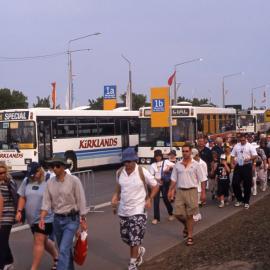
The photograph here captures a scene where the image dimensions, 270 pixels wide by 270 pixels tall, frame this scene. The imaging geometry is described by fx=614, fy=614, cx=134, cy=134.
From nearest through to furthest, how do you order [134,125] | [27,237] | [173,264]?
[173,264] → [27,237] → [134,125]

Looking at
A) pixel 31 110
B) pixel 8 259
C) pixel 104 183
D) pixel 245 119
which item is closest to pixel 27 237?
pixel 8 259

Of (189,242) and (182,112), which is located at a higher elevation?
(182,112)

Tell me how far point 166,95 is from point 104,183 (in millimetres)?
3910

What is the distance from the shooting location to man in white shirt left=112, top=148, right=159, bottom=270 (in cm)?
820

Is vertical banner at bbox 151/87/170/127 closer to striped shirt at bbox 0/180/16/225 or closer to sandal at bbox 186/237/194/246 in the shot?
sandal at bbox 186/237/194/246

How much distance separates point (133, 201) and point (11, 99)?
179 feet

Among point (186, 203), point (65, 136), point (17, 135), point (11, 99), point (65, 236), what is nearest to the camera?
point (65, 236)

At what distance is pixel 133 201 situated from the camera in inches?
323

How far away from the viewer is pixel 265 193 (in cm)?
1748

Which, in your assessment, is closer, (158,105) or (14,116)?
(158,105)

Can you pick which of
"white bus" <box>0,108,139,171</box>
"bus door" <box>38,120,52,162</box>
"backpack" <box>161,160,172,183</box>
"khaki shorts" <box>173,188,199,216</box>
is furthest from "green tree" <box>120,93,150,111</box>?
"khaki shorts" <box>173,188,199,216</box>

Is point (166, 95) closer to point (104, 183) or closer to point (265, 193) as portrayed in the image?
point (104, 183)

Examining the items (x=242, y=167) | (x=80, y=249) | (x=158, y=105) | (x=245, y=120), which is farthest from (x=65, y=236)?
(x=245, y=120)

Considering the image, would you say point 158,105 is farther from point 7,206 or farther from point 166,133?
point 7,206
